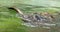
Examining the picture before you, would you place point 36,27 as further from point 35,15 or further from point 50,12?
point 50,12

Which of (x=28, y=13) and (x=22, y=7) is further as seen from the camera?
(x=22, y=7)

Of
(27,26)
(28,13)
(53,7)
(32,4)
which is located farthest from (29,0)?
(27,26)

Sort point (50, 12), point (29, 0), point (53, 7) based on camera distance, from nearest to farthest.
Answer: point (50, 12), point (53, 7), point (29, 0)

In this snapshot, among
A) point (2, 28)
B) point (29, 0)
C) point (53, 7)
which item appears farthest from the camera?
point (29, 0)

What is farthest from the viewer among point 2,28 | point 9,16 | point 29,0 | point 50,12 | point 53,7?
point 29,0

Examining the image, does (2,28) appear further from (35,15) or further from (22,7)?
(22,7)

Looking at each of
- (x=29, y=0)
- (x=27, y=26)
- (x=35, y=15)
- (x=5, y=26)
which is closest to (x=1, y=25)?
(x=5, y=26)

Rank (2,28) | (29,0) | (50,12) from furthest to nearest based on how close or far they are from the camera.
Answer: (29,0), (50,12), (2,28)

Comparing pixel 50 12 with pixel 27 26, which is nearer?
pixel 27 26
